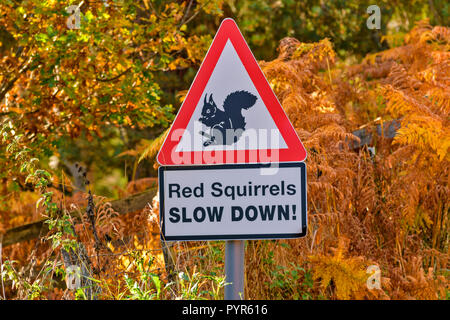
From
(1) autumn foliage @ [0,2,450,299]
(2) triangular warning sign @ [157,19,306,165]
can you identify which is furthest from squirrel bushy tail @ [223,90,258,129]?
(1) autumn foliage @ [0,2,450,299]

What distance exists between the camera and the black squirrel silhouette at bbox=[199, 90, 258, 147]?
115 inches

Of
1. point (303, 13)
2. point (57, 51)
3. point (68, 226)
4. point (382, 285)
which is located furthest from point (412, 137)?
point (303, 13)

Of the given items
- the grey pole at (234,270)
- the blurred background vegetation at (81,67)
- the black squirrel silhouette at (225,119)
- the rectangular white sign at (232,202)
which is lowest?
the grey pole at (234,270)

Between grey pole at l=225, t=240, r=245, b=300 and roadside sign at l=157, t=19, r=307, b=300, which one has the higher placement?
roadside sign at l=157, t=19, r=307, b=300

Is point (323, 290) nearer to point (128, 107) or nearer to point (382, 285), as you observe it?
point (382, 285)

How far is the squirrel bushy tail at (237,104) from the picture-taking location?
294 cm

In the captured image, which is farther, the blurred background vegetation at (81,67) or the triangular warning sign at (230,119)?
the blurred background vegetation at (81,67)

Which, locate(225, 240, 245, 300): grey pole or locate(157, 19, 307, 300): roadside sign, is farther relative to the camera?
locate(157, 19, 307, 300): roadside sign

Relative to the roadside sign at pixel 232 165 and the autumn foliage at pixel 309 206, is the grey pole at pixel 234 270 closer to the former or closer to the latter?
the roadside sign at pixel 232 165

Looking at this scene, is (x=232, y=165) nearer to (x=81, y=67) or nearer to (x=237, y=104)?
(x=237, y=104)

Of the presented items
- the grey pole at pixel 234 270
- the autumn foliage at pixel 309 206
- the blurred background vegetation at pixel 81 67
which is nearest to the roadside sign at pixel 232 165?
the grey pole at pixel 234 270

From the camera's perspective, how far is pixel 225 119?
2.93m

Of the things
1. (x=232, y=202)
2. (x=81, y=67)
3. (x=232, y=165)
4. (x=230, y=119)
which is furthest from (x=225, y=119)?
(x=81, y=67)

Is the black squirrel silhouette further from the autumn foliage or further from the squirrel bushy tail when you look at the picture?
the autumn foliage
